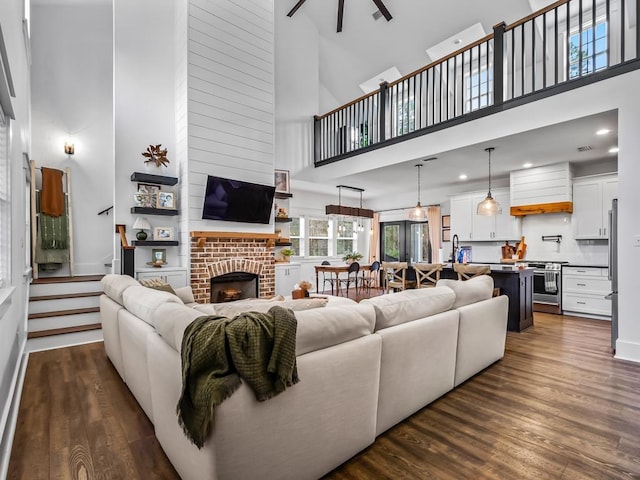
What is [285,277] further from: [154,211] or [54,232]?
[54,232]

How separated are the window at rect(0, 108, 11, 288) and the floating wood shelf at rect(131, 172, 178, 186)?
2128 mm

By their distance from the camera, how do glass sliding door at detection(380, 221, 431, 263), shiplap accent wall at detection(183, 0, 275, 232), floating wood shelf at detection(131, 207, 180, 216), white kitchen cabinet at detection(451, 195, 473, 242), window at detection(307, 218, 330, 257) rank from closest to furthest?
floating wood shelf at detection(131, 207, 180, 216)
shiplap accent wall at detection(183, 0, 275, 232)
white kitchen cabinet at detection(451, 195, 473, 242)
glass sliding door at detection(380, 221, 431, 263)
window at detection(307, 218, 330, 257)

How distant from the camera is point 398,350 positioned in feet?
6.42

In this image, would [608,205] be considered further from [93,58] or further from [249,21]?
[93,58]

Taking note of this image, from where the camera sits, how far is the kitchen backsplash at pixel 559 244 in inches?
223

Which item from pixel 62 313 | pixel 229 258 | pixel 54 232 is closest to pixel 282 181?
pixel 229 258

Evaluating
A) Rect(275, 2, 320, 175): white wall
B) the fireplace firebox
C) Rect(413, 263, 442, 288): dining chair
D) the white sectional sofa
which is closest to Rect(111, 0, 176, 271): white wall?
the fireplace firebox

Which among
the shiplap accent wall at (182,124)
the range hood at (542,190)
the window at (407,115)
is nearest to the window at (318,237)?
the window at (407,115)

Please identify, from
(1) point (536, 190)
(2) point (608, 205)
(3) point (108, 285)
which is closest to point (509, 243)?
(1) point (536, 190)

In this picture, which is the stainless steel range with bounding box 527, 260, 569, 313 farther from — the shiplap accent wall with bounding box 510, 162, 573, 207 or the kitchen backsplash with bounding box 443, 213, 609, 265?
the shiplap accent wall with bounding box 510, 162, 573, 207

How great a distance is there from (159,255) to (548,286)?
6345mm

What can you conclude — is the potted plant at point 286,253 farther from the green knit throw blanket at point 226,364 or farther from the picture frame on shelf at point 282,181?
the green knit throw blanket at point 226,364

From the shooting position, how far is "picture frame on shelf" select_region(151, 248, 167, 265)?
482cm

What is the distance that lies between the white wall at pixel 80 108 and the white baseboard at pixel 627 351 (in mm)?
7143
